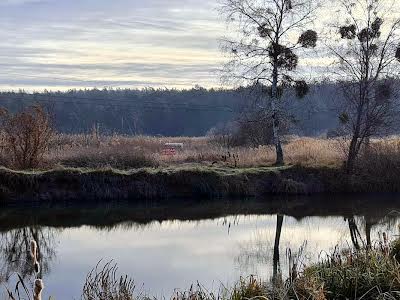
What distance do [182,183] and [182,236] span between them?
5.19 metres

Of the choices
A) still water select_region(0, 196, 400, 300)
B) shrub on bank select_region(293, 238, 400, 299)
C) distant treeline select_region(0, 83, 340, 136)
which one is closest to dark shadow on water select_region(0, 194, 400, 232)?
still water select_region(0, 196, 400, 300)

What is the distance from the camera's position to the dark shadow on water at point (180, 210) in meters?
15.7

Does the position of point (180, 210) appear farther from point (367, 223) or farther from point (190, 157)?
point (190, 157)

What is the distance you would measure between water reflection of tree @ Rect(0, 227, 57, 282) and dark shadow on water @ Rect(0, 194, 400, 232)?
730 mm

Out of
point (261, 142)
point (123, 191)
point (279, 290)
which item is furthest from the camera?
point (261, 142)

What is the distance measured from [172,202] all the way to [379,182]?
751 centimetres

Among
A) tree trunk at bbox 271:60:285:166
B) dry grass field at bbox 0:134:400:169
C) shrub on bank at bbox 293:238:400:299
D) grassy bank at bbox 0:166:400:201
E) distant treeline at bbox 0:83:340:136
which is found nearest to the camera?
shrub on bank at bbox 293:238:400:299

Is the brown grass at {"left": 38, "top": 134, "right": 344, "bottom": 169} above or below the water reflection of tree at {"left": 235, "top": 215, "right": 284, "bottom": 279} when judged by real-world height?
above

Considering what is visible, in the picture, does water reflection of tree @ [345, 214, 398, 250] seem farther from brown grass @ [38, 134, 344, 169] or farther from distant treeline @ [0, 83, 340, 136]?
distant treeline @ [0, 83, 340, 136]

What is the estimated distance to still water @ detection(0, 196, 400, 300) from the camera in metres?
10.0

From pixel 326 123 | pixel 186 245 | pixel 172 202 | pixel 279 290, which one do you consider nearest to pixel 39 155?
pixel 172 202

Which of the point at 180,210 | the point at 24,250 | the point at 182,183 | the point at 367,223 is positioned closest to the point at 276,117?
the point at 182,183

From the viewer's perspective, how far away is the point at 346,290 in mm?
6688

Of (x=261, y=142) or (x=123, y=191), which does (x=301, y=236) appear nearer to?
(x=123, y=191)
